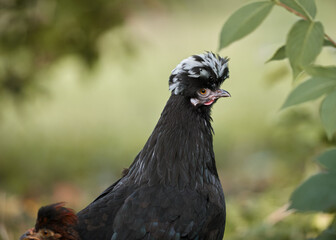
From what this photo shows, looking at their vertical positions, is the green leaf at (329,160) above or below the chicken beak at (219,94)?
below

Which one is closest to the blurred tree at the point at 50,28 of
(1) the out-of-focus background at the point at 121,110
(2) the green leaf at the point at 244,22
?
(1) the out-of-focus background at the point at 121,110

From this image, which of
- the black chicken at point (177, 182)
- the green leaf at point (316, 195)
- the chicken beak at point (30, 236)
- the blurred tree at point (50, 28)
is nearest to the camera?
the green leaf at point (316, 195)

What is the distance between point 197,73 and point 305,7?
724mm

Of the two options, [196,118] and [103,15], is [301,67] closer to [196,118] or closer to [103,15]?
[196,118]

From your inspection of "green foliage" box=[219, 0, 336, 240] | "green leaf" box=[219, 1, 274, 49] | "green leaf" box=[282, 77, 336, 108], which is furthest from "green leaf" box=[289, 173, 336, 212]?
"green leaf" box=[219, 1, 274, 49]

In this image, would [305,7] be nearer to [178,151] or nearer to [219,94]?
[219,94]

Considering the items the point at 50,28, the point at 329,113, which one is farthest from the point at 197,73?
the point at 50,28

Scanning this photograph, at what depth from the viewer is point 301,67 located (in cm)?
187

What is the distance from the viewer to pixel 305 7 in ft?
6.35

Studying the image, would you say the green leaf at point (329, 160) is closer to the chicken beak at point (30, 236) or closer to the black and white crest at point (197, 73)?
the black and white crest at point (197, 73)

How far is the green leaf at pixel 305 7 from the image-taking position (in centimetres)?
192

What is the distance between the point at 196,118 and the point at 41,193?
3945 millimetres

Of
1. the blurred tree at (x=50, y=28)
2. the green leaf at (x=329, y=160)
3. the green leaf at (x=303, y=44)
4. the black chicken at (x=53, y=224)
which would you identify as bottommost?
the black chicken at (x=53, y=224)

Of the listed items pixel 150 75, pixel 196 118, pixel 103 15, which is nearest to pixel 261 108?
pixel 150 75
